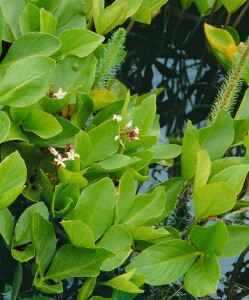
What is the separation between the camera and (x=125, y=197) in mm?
1092

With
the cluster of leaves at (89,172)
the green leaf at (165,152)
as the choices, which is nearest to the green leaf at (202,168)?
the cluster of leaves at (89,172)

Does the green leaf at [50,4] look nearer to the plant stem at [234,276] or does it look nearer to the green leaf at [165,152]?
the green leaf at [165,152]

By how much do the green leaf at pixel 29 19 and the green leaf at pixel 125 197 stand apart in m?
0.35

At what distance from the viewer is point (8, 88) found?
1109 mm

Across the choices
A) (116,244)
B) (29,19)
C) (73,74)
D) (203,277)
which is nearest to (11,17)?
(29,19)

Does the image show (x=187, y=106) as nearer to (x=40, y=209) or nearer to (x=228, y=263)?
(x=228, y=263)

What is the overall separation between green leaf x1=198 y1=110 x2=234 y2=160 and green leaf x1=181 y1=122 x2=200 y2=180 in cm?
3

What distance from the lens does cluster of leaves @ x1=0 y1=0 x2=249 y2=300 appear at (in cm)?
107

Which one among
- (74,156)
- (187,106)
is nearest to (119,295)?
(74,156)

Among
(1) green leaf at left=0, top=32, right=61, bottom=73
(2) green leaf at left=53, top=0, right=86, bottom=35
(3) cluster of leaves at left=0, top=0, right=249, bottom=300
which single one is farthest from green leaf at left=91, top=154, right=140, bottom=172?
(2) green leaf at left=53, top=0, right=86, bottom=35

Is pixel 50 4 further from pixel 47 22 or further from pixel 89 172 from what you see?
pixel 89 172

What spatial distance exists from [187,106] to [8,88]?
0.80 meters

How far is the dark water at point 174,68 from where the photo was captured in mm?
1780

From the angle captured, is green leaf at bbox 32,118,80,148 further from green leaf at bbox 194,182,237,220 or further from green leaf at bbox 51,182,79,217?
green leaf at bbox 194,182,237,220
